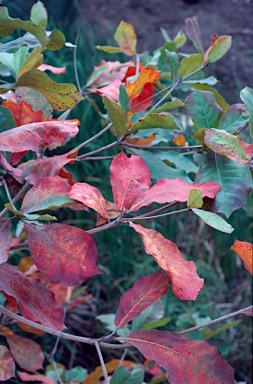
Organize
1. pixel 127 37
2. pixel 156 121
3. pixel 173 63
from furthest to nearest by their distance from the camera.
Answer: pixel 127 37, pixel 173 63, pixel 156 121

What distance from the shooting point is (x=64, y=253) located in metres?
0.49

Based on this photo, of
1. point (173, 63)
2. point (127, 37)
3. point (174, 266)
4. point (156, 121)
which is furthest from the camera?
point (127, 37)

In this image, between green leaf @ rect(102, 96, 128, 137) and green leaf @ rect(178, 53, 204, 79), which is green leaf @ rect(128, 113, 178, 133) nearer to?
green leaf @ rect(102, 96, 128, 137)

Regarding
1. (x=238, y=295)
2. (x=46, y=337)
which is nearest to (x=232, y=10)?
(x=238, y=295)

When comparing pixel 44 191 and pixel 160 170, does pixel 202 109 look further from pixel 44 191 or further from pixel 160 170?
pixel 44 191

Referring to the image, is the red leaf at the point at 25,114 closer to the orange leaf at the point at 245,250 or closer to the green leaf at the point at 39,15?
the green leaf at the point at 39,15

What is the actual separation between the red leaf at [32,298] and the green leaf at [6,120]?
0.57 feet

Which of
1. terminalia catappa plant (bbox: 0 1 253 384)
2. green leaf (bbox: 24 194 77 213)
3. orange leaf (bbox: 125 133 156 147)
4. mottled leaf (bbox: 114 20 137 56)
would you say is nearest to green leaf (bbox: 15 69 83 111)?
terminalia catappa plant (bbox: 0 1 253 384)

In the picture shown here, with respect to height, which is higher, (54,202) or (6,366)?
(54,202)

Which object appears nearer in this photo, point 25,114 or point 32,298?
point 32,298

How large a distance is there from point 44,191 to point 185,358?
0.23 metres

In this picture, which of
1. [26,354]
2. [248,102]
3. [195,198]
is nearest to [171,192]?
[195,198]

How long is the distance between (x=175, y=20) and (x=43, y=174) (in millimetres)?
2772

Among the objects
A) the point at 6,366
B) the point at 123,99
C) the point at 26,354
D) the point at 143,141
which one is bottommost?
the point at 26,354
